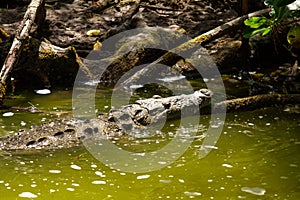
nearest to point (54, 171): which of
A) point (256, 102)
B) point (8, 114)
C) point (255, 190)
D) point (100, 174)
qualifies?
point (100, 174)

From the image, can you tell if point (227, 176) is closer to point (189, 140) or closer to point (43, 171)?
point (189, 140)

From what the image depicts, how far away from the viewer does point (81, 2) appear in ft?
27.2

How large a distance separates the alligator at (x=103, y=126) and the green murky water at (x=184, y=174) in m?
0.17

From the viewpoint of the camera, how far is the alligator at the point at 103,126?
133 inches

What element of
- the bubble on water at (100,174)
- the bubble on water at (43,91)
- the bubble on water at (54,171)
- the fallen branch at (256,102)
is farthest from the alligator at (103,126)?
the bubble on water at (43,91)

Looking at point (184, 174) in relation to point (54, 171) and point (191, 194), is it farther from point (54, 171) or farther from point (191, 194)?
point (54, 171)

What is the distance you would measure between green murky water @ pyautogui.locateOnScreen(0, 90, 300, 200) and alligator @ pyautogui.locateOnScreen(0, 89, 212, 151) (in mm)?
167

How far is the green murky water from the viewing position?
263 cm

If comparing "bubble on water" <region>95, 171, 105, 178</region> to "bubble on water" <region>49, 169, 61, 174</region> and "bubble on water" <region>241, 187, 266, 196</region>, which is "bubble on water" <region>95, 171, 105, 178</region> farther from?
"bubble on water" <region>241, 187, 266, 196</region>

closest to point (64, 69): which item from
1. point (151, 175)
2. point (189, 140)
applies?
point (189, 140)

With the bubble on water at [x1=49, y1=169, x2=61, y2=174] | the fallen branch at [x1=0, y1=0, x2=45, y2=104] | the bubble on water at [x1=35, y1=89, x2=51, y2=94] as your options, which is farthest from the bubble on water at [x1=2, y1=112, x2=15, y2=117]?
the bubble on water at [x1=49, y1=169, x2=61, y2=174]

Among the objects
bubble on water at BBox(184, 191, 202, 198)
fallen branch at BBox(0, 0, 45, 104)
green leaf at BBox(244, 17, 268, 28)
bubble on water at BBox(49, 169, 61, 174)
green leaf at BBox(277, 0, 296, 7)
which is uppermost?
green leaf at BBox(277, 0, 296, 7)

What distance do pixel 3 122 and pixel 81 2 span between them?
4792mm

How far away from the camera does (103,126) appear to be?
369cm
